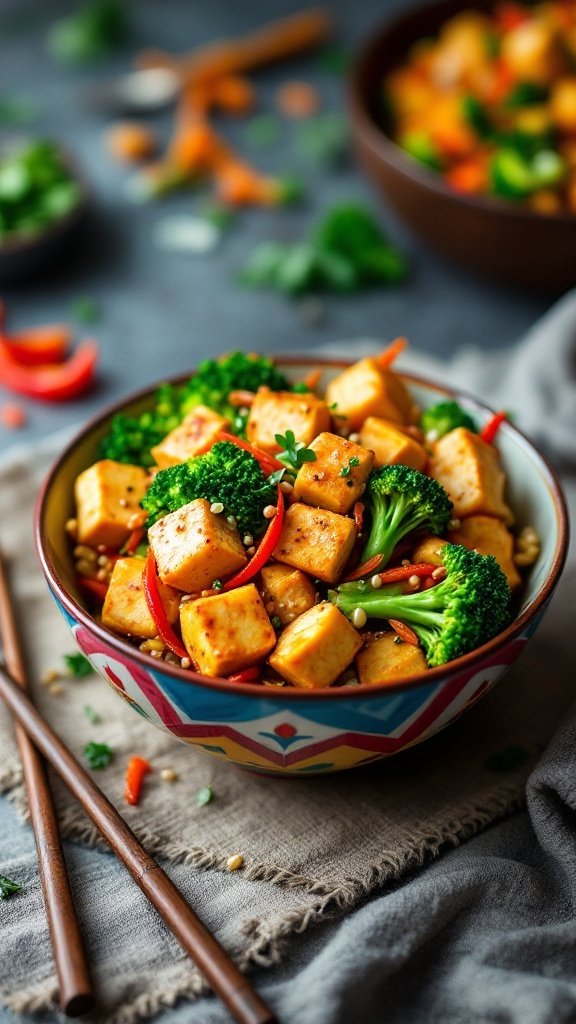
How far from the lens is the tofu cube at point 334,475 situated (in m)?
2.67

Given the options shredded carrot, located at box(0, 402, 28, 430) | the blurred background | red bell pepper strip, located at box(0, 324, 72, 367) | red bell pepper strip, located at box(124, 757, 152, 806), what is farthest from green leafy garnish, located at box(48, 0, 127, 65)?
red bell pepper strip, located at box(124, 757, 152, 806)

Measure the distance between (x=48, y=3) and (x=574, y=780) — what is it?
732 centimetres

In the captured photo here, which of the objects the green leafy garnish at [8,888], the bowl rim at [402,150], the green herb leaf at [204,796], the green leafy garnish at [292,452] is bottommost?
the green leafy garnish at [8,888]

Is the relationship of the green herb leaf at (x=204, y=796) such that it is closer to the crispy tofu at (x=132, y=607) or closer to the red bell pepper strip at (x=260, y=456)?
the crispy tofu at (x=132, y=607)

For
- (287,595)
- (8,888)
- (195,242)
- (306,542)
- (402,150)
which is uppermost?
(402,150)

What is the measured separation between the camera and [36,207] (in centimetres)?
561

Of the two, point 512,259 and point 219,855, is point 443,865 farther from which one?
point 512,259

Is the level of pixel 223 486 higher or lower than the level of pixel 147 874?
higher

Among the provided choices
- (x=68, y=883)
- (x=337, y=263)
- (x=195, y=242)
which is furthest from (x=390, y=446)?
(x=195, y=242)

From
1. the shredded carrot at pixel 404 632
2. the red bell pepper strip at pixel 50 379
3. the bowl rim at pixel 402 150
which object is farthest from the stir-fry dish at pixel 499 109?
the shredded carrot at pixel 404 632

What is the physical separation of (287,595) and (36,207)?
150 inches

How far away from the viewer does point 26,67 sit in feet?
23.8

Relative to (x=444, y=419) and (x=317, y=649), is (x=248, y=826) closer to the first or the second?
(x=317, y=649)

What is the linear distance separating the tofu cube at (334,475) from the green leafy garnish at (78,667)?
1.01m
